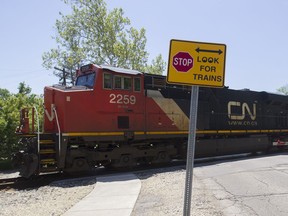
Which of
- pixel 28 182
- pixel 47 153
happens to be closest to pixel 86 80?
pixel 47 153

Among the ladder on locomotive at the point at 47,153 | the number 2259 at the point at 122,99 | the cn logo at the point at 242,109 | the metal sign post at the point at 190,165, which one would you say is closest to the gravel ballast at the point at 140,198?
the ladder on locomotive at the point at 47,153

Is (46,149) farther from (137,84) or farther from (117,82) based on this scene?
(137,84)

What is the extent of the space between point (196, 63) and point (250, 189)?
529 centimetres

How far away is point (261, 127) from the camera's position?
1938 cm

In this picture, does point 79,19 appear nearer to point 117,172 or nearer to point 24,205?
point 117,172

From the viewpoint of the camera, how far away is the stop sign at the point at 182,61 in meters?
3.99

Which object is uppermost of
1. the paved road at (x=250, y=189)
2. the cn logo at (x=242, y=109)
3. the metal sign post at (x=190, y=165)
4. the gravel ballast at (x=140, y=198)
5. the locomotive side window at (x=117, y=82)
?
the locomotive side window at (x=117, y=82)

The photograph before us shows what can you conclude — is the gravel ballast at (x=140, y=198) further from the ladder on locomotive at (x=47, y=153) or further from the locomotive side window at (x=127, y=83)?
the locomotive side window at (x=127, y=83)

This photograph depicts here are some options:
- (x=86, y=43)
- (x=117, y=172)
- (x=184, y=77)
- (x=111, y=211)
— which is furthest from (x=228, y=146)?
(x=86, y=43)

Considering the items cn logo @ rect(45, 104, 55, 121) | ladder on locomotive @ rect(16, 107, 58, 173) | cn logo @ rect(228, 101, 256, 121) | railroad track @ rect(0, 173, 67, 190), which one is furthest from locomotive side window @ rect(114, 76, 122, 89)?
cn logo @ rect(228, 101, 256, 121)

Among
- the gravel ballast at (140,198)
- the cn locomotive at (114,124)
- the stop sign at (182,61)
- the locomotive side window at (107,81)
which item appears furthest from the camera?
the locomotive side window at (107,81)

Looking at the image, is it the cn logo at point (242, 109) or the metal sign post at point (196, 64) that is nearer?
the metal sign post at point (196, 64)

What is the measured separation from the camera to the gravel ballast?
22.5 feet

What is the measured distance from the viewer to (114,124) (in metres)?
12.6
